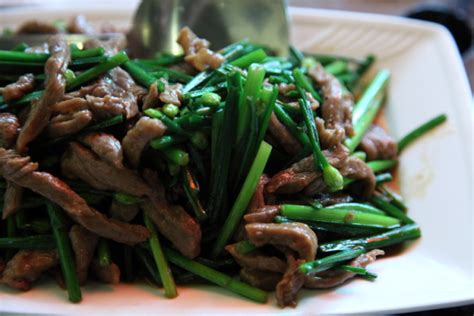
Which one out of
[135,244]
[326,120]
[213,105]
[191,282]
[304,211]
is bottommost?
[191,282]

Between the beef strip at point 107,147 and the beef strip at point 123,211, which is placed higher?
the beef strip at point 107,147

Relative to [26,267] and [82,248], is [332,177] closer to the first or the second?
[82,248]

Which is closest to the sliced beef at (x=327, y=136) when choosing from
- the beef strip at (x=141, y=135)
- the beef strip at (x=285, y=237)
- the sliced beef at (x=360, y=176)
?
the sliced beef at (x=360, y=176)

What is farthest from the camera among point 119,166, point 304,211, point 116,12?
point 116,12

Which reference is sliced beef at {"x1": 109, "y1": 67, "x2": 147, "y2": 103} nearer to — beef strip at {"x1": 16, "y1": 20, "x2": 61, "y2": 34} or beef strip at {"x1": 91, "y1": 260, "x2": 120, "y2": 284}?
beef strip at {"x1": 91, "y1": 260, "x2": 120, "y2": 284}

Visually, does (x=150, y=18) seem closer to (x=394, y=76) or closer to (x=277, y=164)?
(x=277, y=164)

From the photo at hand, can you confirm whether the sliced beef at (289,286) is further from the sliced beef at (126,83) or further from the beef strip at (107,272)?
the sliced beef at (126,83)

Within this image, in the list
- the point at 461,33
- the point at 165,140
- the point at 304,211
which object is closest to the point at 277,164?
the point at 304,211

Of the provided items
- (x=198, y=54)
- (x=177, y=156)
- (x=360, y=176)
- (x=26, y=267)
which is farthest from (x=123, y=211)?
(x=360, y=176)
